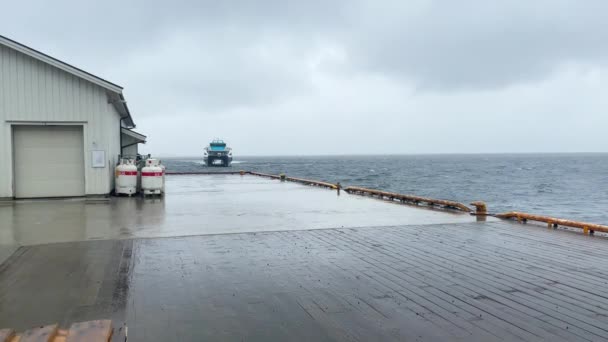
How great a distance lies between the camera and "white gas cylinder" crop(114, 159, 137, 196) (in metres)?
15.8

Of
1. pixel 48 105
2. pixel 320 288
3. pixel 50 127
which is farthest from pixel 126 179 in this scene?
pixel 320 288

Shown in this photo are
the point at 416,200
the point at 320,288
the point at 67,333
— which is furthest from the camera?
the point at 416,200

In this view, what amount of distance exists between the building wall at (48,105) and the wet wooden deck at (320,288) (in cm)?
845

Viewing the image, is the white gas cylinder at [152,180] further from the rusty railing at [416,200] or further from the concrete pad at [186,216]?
the rusty railing at [416,200]

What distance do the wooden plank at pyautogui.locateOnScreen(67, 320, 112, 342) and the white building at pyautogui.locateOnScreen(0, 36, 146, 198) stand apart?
40.7ft

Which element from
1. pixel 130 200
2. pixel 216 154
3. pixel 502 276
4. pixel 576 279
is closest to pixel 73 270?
pixel 502 276

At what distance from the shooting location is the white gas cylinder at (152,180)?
15.7m

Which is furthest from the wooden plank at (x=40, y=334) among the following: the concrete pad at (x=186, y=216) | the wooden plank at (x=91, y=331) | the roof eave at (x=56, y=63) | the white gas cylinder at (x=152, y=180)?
the roof eave at (x=56, y=63)

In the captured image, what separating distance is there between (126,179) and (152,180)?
88 cm

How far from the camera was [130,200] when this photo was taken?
1473 cm

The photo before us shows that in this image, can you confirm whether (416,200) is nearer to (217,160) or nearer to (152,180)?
(152,180)

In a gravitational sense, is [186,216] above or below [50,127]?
below

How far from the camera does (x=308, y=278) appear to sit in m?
5.64

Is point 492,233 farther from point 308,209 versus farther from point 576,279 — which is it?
point 308,209
